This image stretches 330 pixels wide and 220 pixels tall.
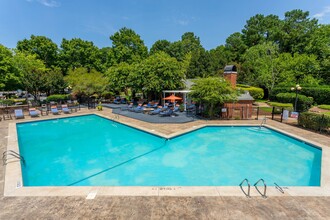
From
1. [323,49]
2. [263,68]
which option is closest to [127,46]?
[263,68]

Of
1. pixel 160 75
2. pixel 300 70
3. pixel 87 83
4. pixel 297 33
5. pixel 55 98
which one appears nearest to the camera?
pixel 160 75

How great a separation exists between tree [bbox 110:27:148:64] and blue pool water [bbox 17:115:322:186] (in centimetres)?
2806

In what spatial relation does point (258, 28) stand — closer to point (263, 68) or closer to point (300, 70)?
point (263, 68)

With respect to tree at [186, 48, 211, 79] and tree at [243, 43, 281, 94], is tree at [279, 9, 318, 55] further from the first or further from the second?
tree at [186, 48, 211, 79]

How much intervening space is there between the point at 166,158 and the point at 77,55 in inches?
1516

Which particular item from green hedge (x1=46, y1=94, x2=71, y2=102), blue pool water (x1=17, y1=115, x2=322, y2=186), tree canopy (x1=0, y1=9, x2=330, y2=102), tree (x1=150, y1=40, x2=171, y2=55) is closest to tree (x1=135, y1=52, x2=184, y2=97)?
tree canopy (x1=0, y1=9, x2=330, y2=102)

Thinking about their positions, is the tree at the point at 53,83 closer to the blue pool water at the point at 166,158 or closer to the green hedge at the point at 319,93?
the blue pool water at the point at 166,158

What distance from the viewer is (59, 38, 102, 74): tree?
125 ft

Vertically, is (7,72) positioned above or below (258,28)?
below

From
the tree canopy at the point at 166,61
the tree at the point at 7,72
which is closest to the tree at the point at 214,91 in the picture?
the tree canopy at the point at 166,61

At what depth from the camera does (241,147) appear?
1112 centimetres

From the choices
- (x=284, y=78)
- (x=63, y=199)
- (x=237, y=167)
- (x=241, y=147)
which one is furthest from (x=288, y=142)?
(x=284, y=78)

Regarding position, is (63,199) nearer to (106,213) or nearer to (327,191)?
(106,213)

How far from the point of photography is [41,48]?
36.2 meters
